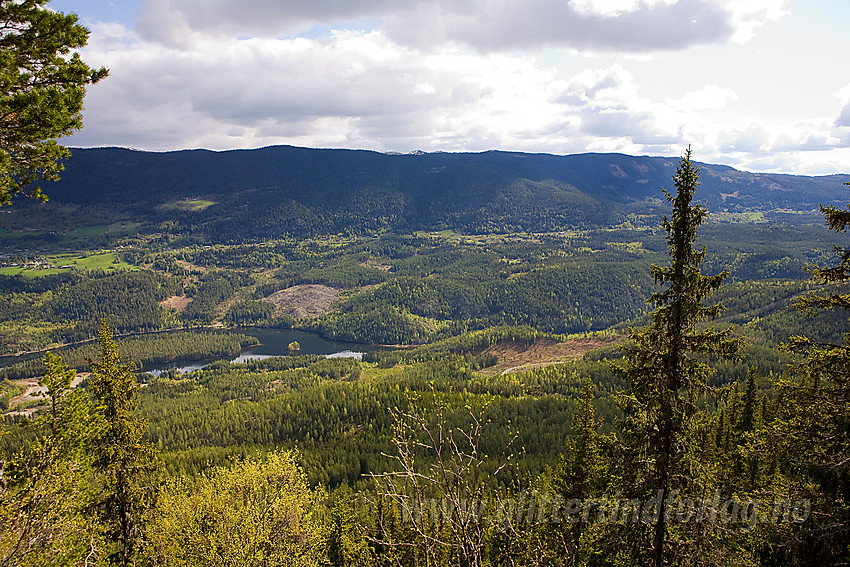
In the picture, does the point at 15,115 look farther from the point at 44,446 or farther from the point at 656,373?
the point at 656,373

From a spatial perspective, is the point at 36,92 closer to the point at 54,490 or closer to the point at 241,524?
the point at 54,490

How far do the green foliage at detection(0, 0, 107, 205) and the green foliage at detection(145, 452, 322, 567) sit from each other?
18800 millimetres

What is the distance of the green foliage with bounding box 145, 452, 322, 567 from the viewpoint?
28.0 meters

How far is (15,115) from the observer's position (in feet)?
47.4

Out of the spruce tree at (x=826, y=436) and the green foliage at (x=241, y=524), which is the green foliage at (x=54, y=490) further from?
the spruce tree at (x=826, y=436)

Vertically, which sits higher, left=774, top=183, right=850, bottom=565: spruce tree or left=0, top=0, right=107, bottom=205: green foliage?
left=0, top=0, right=107, bottom=205: green foliage

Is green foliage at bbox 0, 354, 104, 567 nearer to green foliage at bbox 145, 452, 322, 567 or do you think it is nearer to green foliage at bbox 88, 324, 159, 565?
green foliage at bbox 88, 324, 159, 565

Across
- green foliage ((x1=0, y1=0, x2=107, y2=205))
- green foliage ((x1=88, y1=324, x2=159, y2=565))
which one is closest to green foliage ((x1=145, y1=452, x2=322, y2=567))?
green foliage ((x1=88, y1=324, x2=159, y2=565))

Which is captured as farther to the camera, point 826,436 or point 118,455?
point 118,455

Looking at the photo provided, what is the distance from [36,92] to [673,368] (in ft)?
71.4

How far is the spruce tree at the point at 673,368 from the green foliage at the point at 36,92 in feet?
64.0

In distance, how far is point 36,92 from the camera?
1441cm

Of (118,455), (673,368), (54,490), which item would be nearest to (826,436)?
(673,368)

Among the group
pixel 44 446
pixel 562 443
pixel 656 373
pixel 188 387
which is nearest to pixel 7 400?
pixel 188 387
